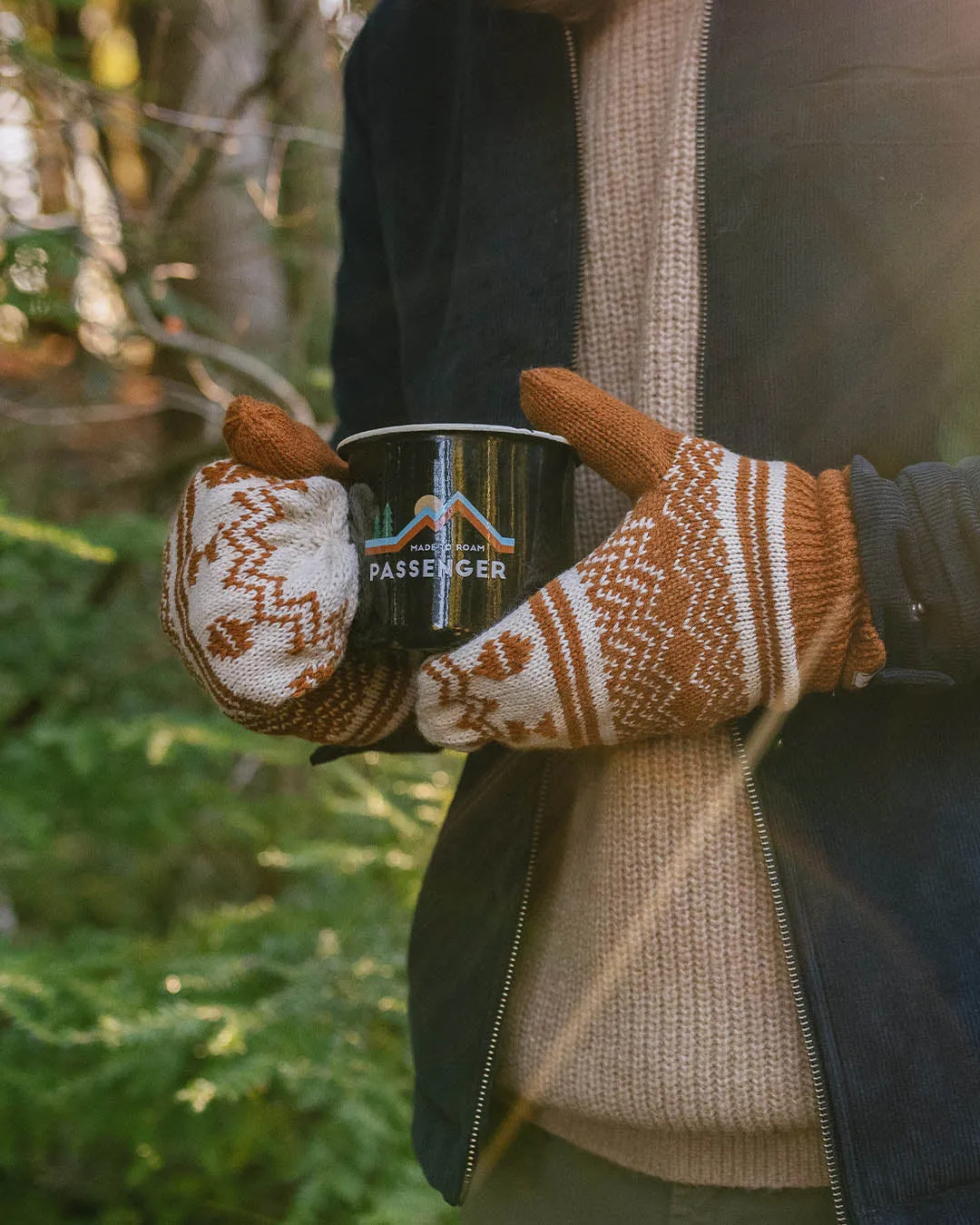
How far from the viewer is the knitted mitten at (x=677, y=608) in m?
0.74

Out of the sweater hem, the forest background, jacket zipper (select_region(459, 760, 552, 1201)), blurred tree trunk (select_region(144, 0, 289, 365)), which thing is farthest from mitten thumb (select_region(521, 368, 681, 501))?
blurred tree trunk (select_region(144, 0, 289, 365))

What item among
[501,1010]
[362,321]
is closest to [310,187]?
[362,321]

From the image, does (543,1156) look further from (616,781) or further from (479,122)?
(479,122)

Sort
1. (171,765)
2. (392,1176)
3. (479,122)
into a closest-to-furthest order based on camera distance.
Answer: (479,122) < (392,1176) < (171,765)

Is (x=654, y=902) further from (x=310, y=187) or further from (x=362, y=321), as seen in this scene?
(x=310, y=187)

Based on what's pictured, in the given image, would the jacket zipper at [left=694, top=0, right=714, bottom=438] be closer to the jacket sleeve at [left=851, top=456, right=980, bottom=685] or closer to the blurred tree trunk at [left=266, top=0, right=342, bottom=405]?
the jacket sleeve at [left=851, top=456, right=980, bottom=685]

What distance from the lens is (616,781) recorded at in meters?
0.89

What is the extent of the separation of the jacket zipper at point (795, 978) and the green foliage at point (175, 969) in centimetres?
100

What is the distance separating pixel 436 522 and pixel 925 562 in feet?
1.12

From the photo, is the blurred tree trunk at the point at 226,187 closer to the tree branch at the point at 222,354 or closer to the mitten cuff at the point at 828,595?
the tree branch at the point at 222,354

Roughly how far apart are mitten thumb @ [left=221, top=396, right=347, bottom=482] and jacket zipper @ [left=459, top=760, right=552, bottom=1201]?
357 mm

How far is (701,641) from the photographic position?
0.75 meters

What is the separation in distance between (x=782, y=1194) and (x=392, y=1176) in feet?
4.17

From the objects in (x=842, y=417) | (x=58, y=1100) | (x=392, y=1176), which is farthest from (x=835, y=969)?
(x=58, y=1100)
